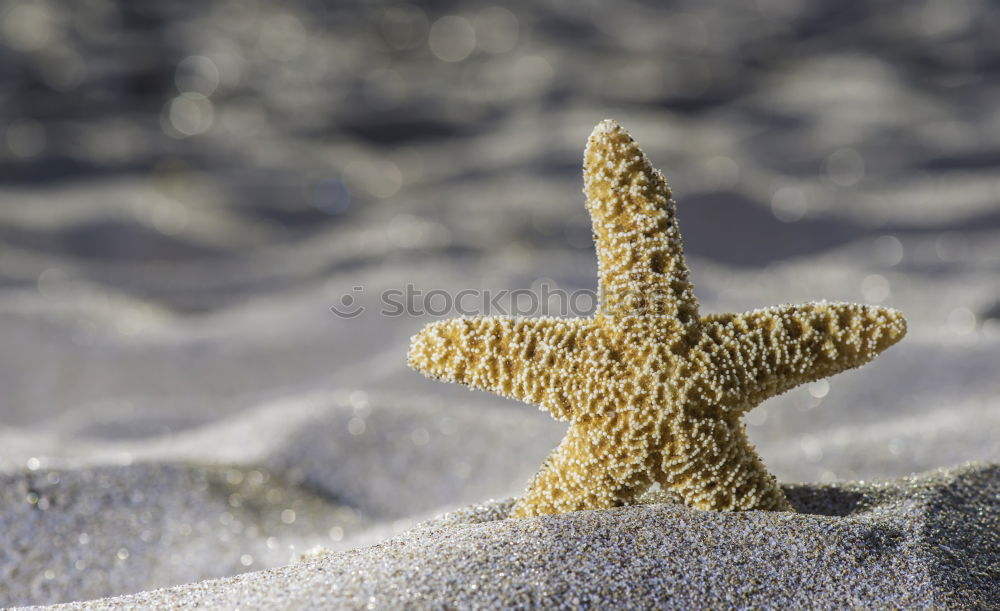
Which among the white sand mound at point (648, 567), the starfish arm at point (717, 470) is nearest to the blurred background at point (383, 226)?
the white sand mound at point (648, 567)

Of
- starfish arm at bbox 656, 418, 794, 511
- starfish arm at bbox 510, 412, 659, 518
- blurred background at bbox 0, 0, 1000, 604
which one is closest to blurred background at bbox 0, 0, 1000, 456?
blurred background at bbox 0, 0, 1000, 604

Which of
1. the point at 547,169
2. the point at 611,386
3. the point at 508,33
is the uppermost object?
the point at 508,33

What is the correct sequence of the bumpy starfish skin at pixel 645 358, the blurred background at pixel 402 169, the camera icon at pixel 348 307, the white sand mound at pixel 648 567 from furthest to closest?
the camera icon at pixel 348 307 → the blurred background at pixel 402 169 → the bumpy starfish skin at pixel 645 358 → the white sand mound at pixel 648 567

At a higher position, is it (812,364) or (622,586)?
(812,364)

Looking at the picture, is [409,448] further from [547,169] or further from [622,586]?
[547,169]

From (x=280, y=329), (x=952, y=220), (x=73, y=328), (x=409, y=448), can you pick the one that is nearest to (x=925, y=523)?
(x=409, y=448)

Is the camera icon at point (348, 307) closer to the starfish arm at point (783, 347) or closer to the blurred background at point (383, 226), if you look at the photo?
the blurred background at point (383, 226)
